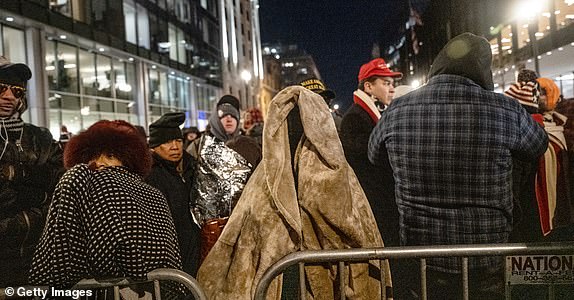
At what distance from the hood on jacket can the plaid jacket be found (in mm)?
48

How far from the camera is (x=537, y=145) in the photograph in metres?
2.51

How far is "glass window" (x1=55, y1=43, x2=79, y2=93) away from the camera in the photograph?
2167cm

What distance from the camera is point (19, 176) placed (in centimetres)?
322

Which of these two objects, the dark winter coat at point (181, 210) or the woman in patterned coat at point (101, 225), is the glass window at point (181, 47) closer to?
the dark winter coat at point (181, 210)

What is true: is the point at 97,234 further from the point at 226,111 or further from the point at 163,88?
the point at 163,88

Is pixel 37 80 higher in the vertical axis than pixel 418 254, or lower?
higher

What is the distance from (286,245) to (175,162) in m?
1.80

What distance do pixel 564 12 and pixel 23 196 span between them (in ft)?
80.3

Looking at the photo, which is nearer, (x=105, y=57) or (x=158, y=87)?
(x=105, y=57)

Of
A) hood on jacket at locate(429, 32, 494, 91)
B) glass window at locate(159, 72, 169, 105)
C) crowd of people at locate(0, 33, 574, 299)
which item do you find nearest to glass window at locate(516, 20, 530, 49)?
glass window at locate(159, 72, 169, 105)

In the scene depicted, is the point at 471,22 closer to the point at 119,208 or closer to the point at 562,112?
the point at 562,112

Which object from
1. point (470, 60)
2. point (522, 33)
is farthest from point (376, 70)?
point (522, 33)

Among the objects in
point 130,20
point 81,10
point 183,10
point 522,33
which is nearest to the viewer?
point 81,10

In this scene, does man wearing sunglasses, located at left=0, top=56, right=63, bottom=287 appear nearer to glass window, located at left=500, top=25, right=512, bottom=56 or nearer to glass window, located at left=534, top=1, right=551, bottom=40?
glass window, located at left=534, top=1, right=551, bottom=40
